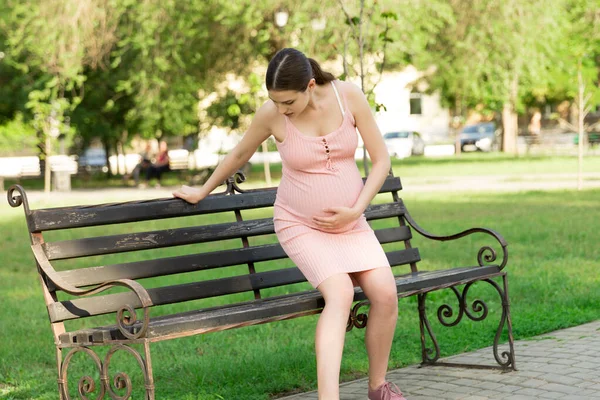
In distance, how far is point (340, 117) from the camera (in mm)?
4730

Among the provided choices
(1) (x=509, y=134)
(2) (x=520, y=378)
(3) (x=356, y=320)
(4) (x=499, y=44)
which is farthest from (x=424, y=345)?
(1) (x=509, y=134)

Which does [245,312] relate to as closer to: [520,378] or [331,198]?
[331,198]

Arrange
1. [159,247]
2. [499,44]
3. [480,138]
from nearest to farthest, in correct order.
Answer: [159,247]
[499,44]
[480,138]

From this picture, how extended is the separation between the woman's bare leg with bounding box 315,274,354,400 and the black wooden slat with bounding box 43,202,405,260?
861 millimetres

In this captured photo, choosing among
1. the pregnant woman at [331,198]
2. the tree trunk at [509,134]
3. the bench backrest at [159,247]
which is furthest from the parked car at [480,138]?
the pregnant woman at [331,198]

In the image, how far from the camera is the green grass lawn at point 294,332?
5.46 meters

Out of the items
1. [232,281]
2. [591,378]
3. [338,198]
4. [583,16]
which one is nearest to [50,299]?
[232,281]

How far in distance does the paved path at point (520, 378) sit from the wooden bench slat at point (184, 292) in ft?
1.88

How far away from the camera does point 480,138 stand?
56.7 m

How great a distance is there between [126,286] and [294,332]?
9.44 ft

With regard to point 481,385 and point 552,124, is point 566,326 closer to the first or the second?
point 481,385

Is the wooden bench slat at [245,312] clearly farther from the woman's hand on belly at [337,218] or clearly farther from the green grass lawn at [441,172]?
the green grass lawn at [441,172]

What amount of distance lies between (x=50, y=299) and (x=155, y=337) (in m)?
0.65

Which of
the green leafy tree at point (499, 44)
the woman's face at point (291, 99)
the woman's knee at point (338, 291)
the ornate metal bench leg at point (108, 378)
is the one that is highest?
the green leafy tree at point (499, 44)
